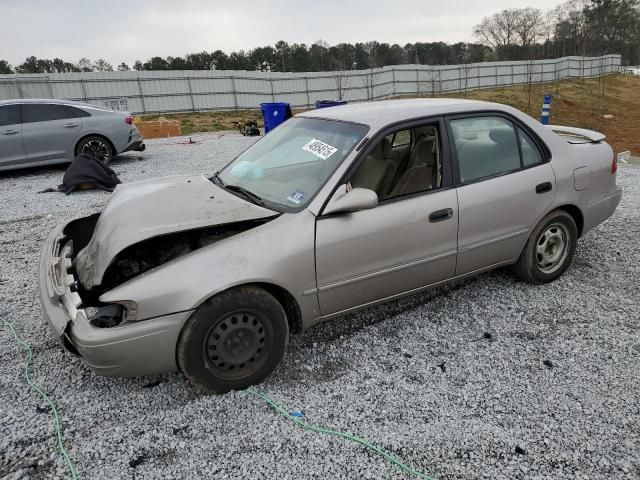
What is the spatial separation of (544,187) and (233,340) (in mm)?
2655

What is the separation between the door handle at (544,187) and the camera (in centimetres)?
359

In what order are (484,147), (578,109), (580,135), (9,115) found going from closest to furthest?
(484,147) → (580,135) → (9,115) → (578,109)

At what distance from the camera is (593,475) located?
211 centimetres

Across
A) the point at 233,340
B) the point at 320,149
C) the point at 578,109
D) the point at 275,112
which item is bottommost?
the point at 578,109

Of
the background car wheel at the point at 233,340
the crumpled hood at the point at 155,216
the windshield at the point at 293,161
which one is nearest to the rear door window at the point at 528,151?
the windshield at the point at 293,161

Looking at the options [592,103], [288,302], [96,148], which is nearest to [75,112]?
Answer: [96,148]

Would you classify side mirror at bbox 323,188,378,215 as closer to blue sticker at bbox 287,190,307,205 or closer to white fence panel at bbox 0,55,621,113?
blue sticker at bbox 287,190,307,205

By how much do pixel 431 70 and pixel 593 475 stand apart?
38.2 metres

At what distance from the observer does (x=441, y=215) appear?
3.14 metres

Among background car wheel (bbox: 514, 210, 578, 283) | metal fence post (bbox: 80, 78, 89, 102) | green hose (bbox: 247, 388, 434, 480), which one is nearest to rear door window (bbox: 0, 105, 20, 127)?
green hose (bbox: 247, 388, 434, 480)

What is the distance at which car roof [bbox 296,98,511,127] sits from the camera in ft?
10.4

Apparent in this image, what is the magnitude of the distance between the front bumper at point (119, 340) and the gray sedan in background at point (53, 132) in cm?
800

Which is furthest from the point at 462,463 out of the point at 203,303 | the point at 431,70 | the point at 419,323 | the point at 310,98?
the point at 431,70

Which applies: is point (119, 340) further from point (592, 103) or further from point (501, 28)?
point (501, 28)
